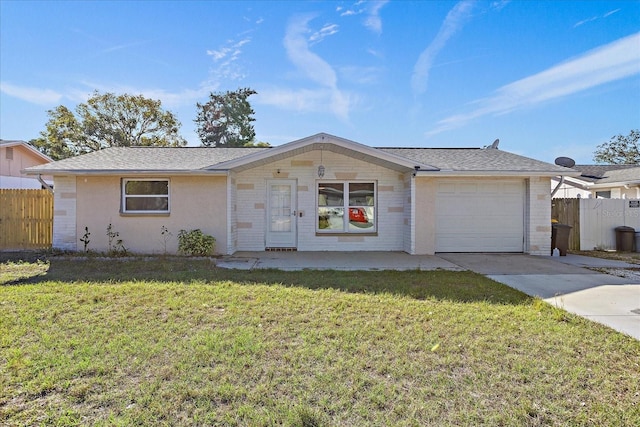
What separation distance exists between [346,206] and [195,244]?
4828 millimetres

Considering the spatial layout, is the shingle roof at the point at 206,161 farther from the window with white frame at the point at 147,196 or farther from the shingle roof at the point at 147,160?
the window with white frame at the point at 147,196

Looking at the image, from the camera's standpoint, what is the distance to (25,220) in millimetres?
11344

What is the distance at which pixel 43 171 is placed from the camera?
1013 cm

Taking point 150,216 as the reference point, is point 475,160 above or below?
above

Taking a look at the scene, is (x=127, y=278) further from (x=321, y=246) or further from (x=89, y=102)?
(x=89, y=102)

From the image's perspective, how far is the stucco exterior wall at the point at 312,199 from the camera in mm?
11562

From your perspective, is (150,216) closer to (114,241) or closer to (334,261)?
(114,241)

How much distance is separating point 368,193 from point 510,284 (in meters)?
5.58

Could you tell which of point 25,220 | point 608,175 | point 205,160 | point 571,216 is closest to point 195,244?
point 205,160

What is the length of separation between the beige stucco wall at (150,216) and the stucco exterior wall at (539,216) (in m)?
9.45

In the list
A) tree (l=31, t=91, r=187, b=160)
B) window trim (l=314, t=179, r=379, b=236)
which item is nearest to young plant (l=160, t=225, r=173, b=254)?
window trim (l=314, t=179, r=379, b=236)

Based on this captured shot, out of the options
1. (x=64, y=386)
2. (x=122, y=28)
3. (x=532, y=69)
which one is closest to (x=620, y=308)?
(x=64, y=386)

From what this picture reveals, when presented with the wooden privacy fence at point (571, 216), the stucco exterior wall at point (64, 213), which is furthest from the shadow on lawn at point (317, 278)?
the wooden privacy fence at point (571, 216)

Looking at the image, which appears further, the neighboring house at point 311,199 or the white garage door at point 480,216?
the white garage door at point 480,216
